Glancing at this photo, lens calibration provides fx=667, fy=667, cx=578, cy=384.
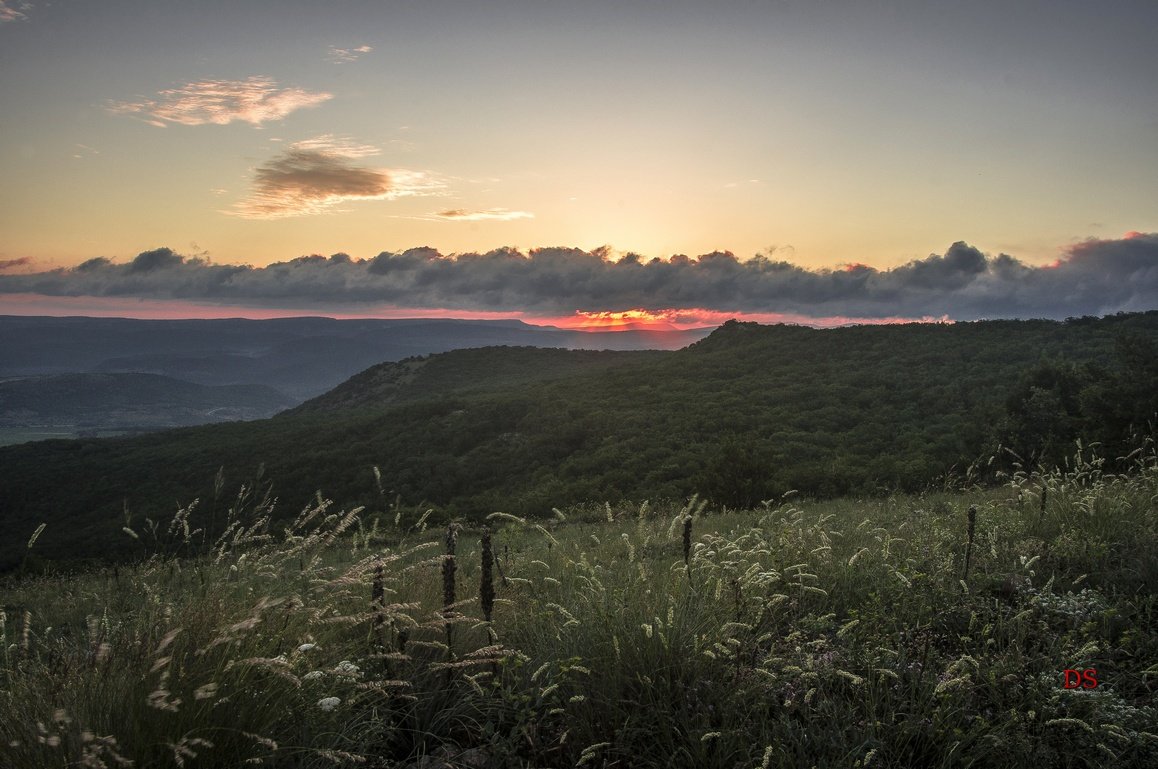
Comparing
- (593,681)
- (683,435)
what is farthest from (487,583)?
(683,435)

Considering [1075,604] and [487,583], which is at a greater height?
[487,583]

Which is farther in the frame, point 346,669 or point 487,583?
point 487,583

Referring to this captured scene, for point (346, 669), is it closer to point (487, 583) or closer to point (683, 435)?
point (487, 583)

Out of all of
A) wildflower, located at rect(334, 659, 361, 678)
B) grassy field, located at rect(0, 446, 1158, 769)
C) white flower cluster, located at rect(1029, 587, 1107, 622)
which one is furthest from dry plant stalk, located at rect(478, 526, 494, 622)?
white flower cluster, located at rect(1029, 587, 1107, 622)

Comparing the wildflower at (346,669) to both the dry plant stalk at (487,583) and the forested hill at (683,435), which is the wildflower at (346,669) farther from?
the forested hill at (683,435)

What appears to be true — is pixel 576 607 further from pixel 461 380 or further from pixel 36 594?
pixel 461 380

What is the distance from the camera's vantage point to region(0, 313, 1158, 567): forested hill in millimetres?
21500

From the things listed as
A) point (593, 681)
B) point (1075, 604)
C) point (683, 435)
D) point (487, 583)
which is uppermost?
point (487, 583)

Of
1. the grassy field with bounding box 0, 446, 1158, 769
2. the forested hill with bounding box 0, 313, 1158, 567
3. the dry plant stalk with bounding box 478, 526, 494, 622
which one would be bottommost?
the forested hill with bounding box 0, 313, 1158, 567

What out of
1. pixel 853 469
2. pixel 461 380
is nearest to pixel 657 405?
pixel 853 469

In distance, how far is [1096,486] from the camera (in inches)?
247

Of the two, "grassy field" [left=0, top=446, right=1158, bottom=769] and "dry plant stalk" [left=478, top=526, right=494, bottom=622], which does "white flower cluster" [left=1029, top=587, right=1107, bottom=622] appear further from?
"dry plant stalk" [left=478, top=526, right=494, bottom=622]

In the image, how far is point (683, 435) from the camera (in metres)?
40.0

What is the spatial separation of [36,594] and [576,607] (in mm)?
13178
